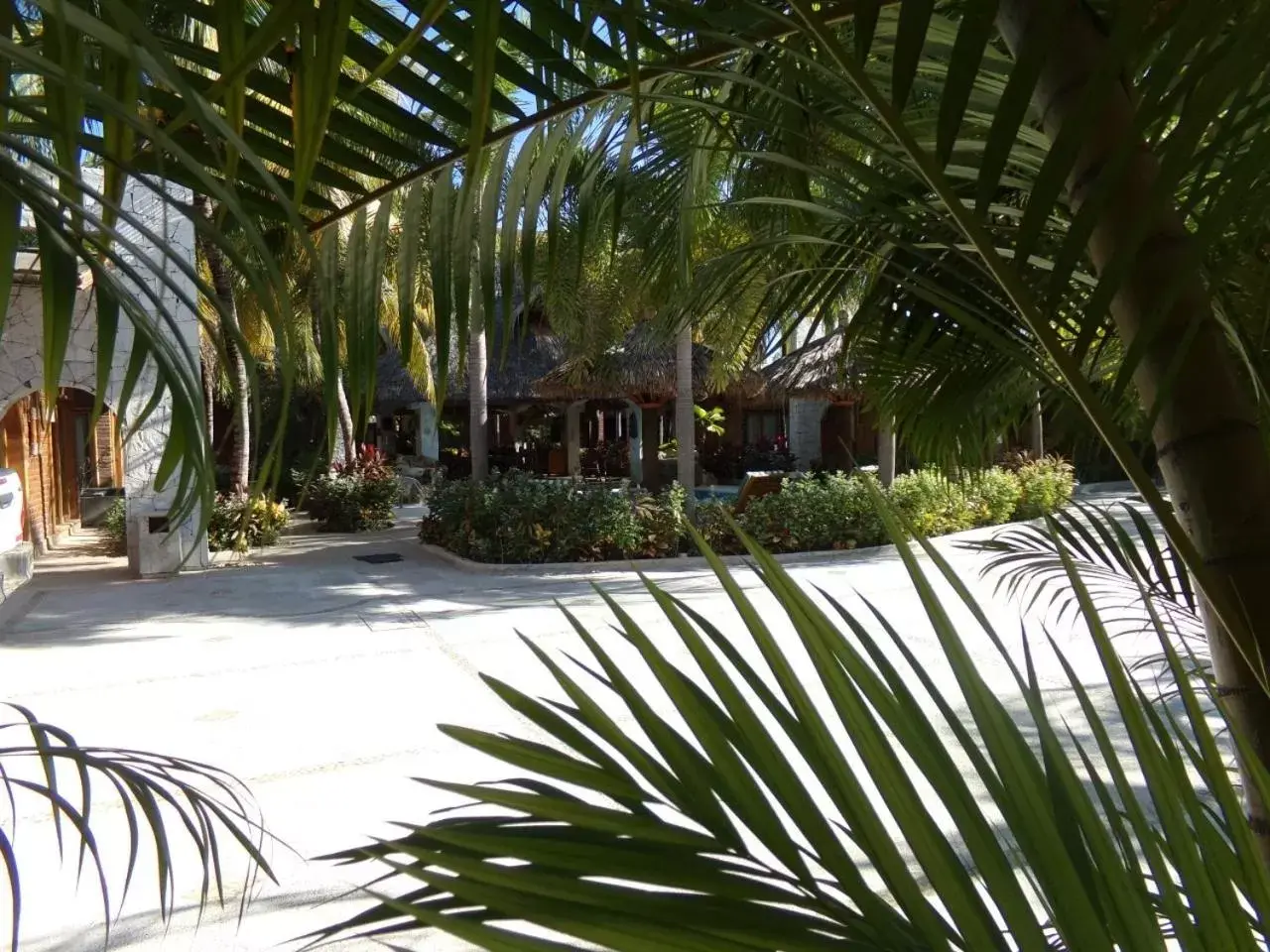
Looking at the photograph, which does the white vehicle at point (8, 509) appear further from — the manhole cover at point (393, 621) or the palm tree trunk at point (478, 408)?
the palm tree trunk at point (478, 408)

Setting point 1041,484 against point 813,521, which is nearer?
point 813,521

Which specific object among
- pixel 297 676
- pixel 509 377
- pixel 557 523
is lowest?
pixel 297 676

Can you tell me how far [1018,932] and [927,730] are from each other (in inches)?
5.5

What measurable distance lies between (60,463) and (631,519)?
1001 centimetres

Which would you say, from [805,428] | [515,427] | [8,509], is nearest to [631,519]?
[8,509]

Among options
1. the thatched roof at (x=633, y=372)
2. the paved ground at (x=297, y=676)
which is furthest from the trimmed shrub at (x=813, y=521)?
the thatched roof at (x=633, y=372)

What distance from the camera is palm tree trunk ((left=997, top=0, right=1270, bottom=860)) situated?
0.92 meters

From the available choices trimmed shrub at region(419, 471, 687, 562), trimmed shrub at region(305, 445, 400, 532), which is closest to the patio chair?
trimmed shrub at region(419, 471, 687, 562)

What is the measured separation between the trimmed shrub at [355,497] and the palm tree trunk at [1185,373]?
14.2m

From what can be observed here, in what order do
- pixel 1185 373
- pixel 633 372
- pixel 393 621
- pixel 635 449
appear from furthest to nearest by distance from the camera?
pixel 635 449, pixel 633 372, pixel 393 621, pixel 1185 373

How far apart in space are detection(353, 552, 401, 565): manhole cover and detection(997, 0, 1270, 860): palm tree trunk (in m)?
10.8

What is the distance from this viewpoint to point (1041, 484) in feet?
46.5

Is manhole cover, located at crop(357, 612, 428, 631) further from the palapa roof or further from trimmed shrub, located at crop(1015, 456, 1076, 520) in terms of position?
the palapa roof

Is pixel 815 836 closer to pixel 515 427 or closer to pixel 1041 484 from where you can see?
pixel 1041 484
